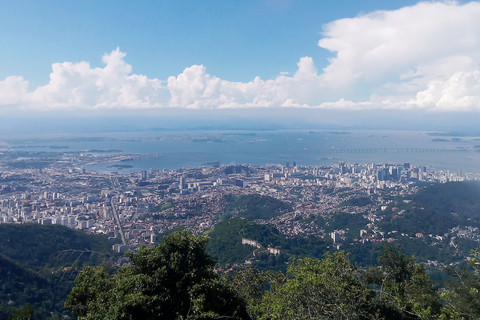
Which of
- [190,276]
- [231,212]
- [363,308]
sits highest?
[190,276]

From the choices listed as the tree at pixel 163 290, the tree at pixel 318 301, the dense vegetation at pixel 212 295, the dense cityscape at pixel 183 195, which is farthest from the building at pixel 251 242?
the tree at pixel 318 301

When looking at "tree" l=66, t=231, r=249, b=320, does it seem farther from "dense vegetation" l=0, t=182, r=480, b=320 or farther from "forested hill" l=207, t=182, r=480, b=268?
"forested hill" l=207, t=182, r=480, b=268

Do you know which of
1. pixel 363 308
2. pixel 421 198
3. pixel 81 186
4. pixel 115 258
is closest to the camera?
pixel 363 308

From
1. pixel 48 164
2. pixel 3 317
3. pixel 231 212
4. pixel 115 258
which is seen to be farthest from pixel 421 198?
pixel 48 164

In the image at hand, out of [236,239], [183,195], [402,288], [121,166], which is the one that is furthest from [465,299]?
[121,166]

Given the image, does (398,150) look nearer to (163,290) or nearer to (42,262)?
(42,262)

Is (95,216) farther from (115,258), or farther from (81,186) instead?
(81,186)
